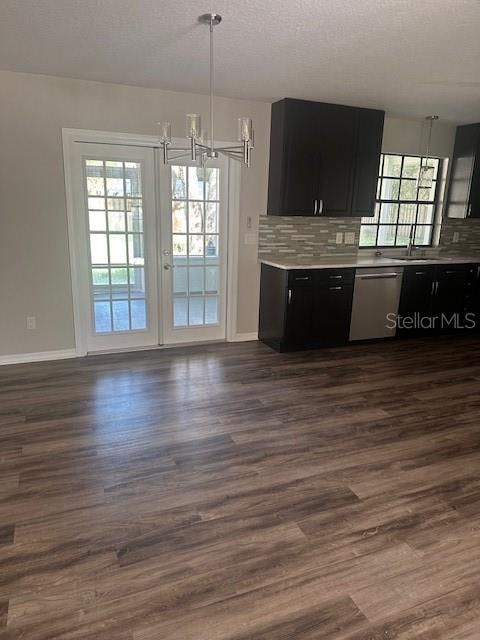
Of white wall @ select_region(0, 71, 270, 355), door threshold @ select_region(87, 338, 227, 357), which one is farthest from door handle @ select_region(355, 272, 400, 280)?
white wall @ select_region(0, 71, 270, 355)

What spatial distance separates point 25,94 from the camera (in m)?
3.70

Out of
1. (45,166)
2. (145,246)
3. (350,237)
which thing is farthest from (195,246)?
(350,237)

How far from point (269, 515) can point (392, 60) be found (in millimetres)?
3102

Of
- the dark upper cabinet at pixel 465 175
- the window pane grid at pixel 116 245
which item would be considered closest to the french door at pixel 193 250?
the window pane grid at pixel 116 245

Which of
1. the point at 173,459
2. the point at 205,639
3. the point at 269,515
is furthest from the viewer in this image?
the point at 173,459

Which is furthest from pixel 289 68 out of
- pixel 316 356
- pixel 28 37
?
pixel 316 356

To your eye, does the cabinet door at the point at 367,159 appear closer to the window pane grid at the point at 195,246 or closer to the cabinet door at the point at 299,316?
the cabinet door at the point at 299,316

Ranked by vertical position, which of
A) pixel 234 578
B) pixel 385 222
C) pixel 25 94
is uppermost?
pixel 25 94

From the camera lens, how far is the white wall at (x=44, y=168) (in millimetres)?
3750

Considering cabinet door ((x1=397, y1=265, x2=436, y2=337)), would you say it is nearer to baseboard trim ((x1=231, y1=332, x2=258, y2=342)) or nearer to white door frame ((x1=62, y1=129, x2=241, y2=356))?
baseboard trim ((x1=231, y1=332, x2=258, y2=342))

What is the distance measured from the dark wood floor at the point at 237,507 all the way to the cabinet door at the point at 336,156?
1.93 m

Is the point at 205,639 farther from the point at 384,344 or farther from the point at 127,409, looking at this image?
the point at 384,344

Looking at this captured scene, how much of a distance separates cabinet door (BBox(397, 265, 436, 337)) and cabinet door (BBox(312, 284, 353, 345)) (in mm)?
730

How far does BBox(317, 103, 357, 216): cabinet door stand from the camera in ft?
14.6
